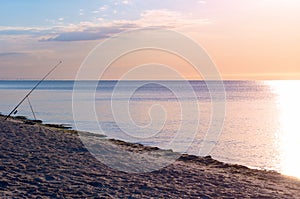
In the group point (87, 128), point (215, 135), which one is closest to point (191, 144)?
point (215, 135)

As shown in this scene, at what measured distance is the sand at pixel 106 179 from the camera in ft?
34.3

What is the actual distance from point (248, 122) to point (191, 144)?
15559 mm

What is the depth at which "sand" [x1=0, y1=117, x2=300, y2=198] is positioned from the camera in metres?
10.5

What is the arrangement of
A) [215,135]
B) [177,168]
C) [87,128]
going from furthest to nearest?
[87,128] → [215,135] → [177,168]

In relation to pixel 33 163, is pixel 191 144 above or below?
below

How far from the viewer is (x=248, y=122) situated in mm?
39312

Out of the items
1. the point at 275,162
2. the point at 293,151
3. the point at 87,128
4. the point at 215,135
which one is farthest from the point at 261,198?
the point at 87,128

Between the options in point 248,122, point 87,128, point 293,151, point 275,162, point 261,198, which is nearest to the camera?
point 261,198

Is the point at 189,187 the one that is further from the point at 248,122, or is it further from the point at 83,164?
the point at 248,122

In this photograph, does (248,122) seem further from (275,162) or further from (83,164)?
(83,164)

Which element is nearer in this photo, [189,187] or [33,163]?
[189,187]

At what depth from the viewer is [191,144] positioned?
25453 millimetres

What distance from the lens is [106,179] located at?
1180 centimetres

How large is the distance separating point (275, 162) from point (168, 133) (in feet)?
36.1
